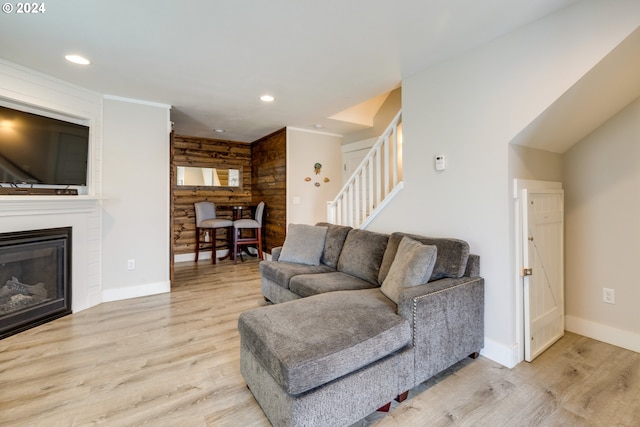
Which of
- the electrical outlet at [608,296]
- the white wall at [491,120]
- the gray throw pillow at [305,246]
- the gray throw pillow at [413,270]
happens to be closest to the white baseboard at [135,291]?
the gray throw pillow at [305,246]

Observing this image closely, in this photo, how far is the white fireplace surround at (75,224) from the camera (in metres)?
2.61

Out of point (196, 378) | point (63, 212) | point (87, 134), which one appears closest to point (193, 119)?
point (87, 134)

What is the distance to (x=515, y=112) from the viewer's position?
2.01 meters

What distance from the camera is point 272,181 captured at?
5336mm

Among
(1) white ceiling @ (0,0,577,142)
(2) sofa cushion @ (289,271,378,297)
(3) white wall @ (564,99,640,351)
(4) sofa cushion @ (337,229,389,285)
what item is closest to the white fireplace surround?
(1) white ceiling @ (0,0,577,142)

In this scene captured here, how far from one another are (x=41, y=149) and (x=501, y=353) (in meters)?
4.29

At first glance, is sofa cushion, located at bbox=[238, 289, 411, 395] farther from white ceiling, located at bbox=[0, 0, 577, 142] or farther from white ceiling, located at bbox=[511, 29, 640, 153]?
white ceiling, located at bbox=[0, 0, 577, 142]

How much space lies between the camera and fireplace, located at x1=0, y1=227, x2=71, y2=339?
101 inches

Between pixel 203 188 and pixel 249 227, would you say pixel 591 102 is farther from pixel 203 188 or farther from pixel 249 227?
pixel 203 188

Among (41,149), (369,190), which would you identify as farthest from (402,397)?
(41,149)

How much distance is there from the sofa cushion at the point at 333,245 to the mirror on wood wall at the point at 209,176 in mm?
3519

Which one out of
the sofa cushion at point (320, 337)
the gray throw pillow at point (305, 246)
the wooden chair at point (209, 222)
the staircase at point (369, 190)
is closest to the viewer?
the sofa cushion at point (320, 337)

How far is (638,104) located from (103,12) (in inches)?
148

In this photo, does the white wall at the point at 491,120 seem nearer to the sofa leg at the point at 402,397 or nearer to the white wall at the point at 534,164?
the white wall at the point at 534,164
